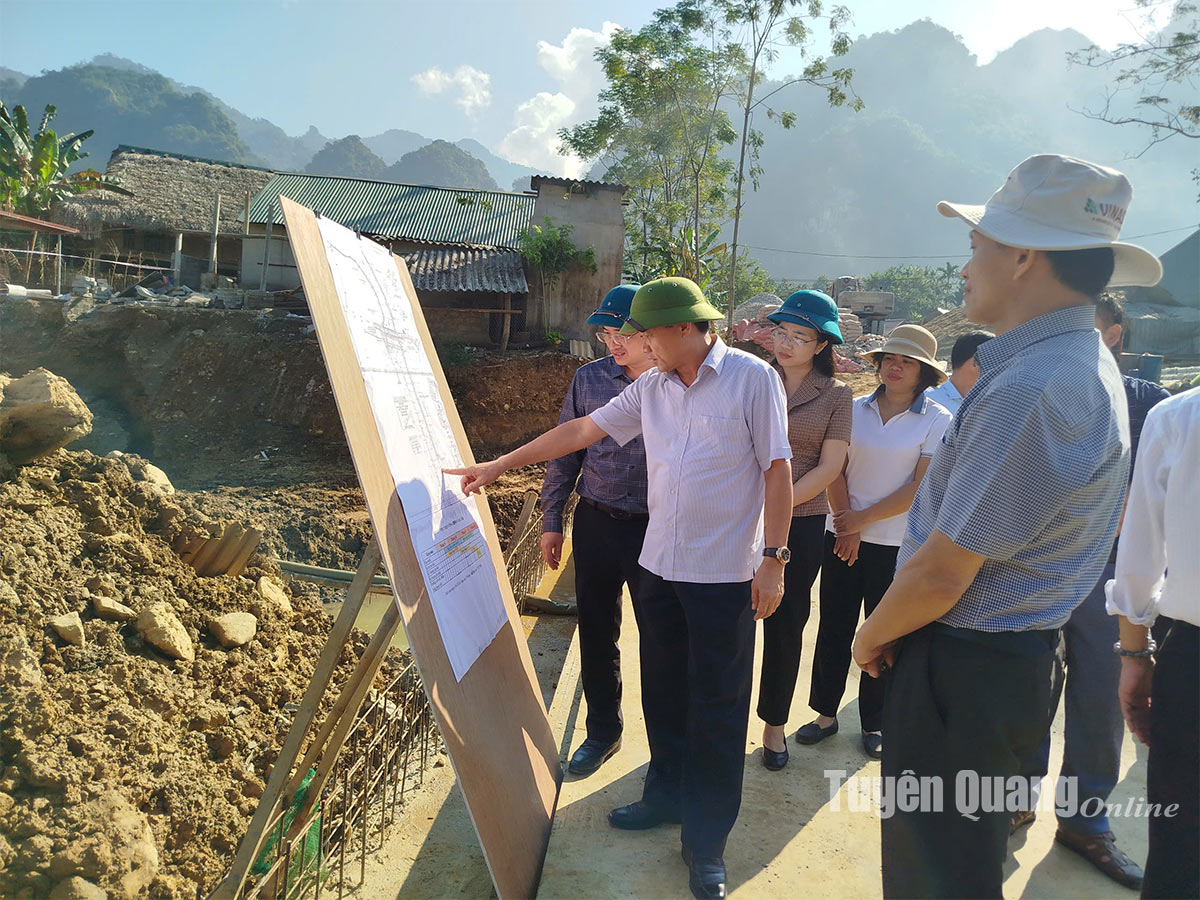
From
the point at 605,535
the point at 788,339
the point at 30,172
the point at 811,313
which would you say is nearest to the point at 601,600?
the point at 605,535

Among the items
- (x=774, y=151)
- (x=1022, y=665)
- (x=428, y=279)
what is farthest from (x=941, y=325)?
(x=774, y=151)

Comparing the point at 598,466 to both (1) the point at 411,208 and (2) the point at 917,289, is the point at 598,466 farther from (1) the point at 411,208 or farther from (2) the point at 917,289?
(2) the point at 917,289

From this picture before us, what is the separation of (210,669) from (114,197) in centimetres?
2190

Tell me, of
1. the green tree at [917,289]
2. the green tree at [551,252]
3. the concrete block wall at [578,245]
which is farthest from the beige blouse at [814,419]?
the green tree at [917,289]

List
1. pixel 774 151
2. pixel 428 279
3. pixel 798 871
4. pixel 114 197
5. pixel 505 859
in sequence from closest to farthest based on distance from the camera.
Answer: pixel 505 859, pixel 798 871, pixel 428 279, pixel 114 197, pixel 774 151

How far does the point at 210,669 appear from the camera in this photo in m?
3.27

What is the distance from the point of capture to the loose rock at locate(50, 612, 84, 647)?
285cm

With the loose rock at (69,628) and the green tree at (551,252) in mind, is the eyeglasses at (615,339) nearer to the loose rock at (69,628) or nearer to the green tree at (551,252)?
the loose rock at (69,628)

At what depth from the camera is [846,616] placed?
10.1 feet

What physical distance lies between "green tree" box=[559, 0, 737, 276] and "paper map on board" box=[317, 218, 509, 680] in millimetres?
15385

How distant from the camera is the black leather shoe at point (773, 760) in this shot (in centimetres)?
293

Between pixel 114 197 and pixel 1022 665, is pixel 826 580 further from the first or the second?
pixel 114 197

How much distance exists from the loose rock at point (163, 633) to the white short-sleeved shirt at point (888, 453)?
9.26 ft

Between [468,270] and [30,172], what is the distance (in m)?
12.6
